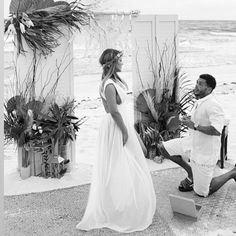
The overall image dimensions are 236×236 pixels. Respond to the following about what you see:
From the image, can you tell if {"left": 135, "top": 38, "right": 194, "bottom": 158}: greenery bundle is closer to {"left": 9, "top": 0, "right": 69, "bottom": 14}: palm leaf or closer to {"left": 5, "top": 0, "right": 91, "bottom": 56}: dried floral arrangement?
{"left": 5, "top": 0, "right": 91, "bottom": 56}: dried floral arrangement

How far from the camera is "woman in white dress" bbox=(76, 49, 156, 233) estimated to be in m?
2.59

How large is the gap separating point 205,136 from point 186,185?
52 centimetres

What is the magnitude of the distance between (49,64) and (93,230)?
1806 millimetres

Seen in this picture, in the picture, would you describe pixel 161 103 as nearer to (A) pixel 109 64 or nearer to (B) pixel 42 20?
(B) pixel 42 20

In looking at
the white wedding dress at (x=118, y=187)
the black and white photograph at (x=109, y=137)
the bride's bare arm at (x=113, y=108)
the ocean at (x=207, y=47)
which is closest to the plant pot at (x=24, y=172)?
the black and white photograph at (x=109, y=137)

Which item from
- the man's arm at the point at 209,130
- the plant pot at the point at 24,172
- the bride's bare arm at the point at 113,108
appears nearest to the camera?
the bride's bare arm at the point at 113,108

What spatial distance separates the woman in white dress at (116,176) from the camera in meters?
2.59

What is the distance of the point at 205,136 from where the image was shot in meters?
3.14

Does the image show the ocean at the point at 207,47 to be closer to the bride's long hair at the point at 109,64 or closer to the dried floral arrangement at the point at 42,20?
the dried floral arrangement at the point at 42,20

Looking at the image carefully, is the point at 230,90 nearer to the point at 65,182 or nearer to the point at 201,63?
the point at 201,63

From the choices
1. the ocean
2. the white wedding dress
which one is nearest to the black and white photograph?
the white wedding dress

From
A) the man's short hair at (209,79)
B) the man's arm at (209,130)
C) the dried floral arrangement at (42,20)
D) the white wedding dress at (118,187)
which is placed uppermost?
the dried floral arrangement at (42,20)

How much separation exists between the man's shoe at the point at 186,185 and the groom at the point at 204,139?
6cm

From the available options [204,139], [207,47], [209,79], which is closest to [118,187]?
[204,139]
